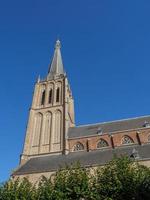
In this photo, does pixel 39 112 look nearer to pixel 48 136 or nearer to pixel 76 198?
pixel 48 136

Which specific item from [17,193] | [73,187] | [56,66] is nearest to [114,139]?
[73,187]

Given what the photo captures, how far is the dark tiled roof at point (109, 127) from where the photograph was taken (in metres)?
35.7

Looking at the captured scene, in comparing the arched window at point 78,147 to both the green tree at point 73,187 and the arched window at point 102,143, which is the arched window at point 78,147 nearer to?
the arched window at point 102,143

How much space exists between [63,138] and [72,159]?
240 inches

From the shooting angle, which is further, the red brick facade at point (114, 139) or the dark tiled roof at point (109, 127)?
the dark tiled roof at point (109, 127)

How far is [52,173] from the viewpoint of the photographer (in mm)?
26156

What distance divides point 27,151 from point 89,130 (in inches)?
417

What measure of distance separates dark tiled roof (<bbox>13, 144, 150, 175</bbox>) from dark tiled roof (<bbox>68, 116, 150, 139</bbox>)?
552cm

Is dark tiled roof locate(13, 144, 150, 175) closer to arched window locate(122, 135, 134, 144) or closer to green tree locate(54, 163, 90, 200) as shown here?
arched window locate(122, 135, 134, 144)

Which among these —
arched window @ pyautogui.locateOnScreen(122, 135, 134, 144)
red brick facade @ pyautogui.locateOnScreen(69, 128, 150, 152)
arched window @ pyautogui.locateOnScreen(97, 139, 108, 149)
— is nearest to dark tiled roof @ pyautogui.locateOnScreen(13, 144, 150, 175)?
red brick facade @ pyautogui.locateOnScreen(69, 128, 150, 152)

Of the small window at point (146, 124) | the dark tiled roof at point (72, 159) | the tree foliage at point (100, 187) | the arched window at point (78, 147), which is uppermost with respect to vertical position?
the small window at point (146, 124)

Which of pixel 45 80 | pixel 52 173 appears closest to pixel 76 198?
pixel 52 173

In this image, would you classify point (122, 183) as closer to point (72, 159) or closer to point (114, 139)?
point (72, 159)

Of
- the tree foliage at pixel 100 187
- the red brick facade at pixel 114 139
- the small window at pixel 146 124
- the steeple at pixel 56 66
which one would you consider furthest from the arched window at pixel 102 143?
the steeple at pixel 56 66
